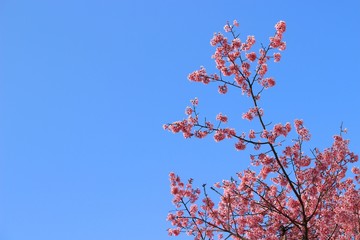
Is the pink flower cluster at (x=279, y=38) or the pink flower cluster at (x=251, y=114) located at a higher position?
the pink flower cluster at (x=279, y=38)

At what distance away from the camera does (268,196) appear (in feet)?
41.7

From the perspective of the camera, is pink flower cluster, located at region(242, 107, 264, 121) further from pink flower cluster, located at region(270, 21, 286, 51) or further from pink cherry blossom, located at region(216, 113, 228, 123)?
pink flower cluster, located at region(270, 21, 286, 51)

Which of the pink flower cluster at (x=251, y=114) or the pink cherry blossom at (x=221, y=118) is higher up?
the pink cherry blossom at (x=221, y=118)

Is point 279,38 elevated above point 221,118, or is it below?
above

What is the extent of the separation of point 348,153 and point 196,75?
5030 mm

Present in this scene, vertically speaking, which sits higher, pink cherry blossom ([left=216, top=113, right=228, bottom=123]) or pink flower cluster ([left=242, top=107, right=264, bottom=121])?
pink cherry blossom ([left=216, top=113, right=228, bottom=123])

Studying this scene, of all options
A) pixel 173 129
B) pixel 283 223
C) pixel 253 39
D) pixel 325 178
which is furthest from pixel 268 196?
pixel 253 39

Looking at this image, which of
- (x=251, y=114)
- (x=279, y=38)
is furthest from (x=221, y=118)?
(x=279, y=38)

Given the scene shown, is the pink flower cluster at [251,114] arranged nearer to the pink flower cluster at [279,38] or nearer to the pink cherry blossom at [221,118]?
the pink cherry blossom at [221,118]

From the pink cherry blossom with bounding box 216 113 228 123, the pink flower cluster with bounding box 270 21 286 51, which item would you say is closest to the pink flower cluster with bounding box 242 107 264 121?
the pink cherry blossom with bounding box 216 113 228 123

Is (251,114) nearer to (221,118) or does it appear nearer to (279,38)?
(221,118)

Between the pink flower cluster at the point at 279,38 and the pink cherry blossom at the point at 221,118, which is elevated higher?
the pink flower cluster at the point at 279,38

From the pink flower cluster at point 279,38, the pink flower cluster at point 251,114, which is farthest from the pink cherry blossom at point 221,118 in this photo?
the pink flower cluster at point 279,38

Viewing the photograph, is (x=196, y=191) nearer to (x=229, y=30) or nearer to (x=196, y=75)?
(x=196, y=75)
